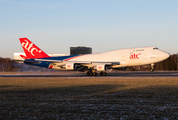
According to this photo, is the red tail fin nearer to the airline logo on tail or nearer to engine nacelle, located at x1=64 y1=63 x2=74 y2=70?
the airline logo on tail

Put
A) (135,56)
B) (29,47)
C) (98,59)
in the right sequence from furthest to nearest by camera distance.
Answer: (29,47)
(98,59)
(135,56)

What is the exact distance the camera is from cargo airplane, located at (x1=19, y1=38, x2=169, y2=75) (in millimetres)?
38688

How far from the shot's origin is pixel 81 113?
27.2ft

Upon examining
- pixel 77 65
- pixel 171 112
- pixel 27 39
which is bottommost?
pixel 171 112

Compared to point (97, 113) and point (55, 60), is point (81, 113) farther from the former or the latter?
point (55, 60)

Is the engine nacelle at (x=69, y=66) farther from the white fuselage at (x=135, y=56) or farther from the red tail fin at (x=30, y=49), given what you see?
the red tail fin at (x=30, y=49)

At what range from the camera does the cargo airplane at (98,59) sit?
3869 cm

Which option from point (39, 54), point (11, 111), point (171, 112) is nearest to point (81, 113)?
point (11, 111)

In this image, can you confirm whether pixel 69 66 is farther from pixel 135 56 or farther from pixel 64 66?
pixel 135 56

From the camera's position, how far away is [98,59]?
4209 cm

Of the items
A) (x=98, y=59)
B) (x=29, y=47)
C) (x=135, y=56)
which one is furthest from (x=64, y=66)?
(x=135, y=56)

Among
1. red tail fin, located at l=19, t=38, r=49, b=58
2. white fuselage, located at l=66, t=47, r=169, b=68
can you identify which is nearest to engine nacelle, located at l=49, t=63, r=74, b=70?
red tail fin, located at l=19, t=38, r=49, b=58

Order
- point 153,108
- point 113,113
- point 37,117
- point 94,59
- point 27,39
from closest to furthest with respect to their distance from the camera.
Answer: point 37,117, point 113,113, point 153,108, point 94,59, point 27,39

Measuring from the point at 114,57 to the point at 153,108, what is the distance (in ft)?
104
